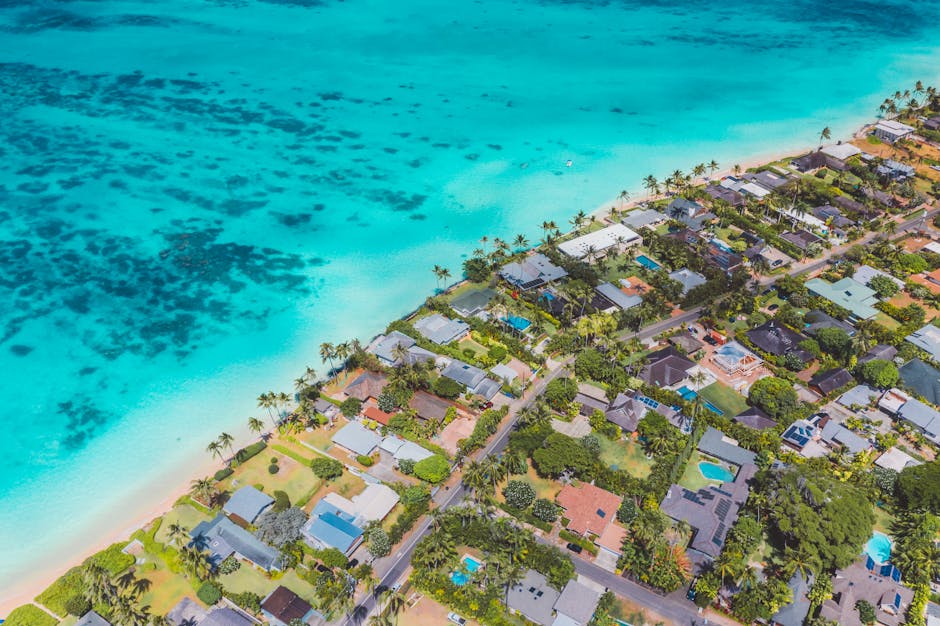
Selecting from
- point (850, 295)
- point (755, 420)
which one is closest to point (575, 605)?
point (755, 420)

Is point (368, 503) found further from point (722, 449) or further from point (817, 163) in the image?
point (817, 163)

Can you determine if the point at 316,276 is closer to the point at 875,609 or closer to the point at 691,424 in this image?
the point at 691,424

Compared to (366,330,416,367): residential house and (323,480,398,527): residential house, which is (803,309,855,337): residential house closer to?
(366,330,416,367): residential house

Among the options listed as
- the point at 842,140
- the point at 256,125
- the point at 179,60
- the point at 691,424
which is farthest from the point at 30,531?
the point at 842,140

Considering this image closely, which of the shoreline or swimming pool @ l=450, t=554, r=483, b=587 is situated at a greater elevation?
swimming pool @ l=450, t=554, r=483, b=587

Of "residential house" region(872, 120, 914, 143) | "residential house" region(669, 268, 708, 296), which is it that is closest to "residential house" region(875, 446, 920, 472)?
"residential house" region(669, 268, 708, 296)

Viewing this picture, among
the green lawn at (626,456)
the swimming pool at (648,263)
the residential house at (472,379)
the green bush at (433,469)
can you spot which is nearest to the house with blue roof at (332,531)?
the green bush at (433,469)
